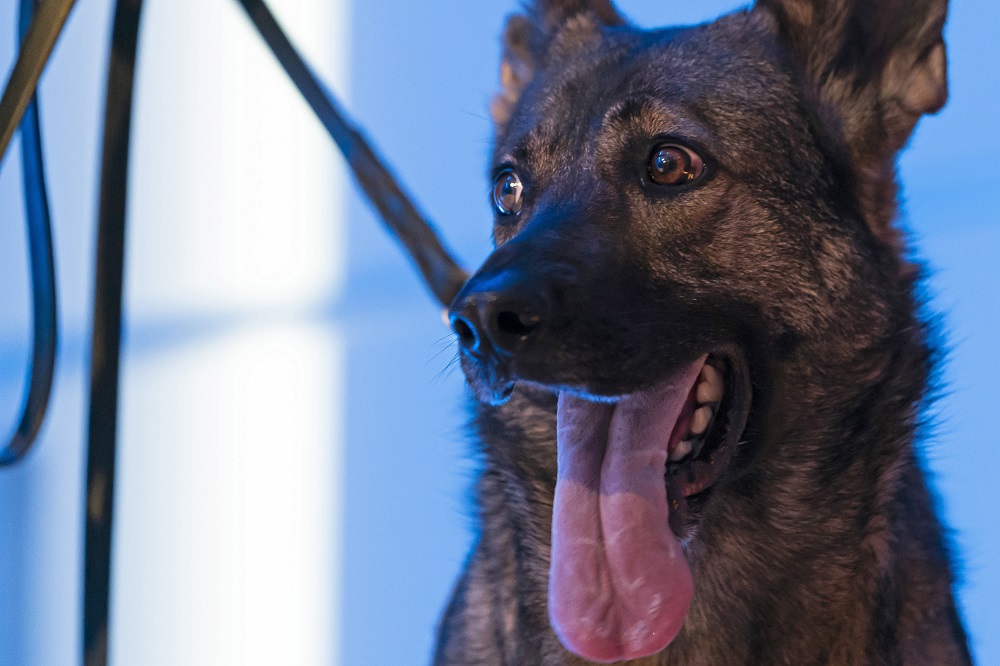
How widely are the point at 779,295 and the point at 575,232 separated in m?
0.29

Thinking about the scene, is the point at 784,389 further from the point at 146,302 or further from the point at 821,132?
the point at 146,302

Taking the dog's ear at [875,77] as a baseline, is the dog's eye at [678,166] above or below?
below

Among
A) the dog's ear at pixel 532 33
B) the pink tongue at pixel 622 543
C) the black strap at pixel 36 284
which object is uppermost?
the dog's ear at pixel 532 33

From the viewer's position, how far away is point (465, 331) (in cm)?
119

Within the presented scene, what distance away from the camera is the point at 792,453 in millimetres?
1434

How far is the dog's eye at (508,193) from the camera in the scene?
1.59 m

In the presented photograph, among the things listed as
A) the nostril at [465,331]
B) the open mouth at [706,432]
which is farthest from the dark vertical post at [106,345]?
the open mouth at [706,432]

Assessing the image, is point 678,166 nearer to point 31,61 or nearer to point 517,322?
point 517,322

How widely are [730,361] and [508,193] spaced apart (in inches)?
18.1

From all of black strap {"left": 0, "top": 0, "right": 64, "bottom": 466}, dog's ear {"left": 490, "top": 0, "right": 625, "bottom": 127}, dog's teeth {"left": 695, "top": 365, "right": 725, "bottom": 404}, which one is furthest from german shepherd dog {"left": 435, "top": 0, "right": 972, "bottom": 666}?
black strap {"left": 0, "top": 0, "right": 64, "bottom": 466}

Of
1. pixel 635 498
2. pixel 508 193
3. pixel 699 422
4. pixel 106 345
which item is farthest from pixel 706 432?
pixel 106 345

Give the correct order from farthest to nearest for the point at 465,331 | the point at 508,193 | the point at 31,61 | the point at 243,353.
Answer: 1. the point at 243,353
2. the point at 508,193
3. the point at 465,331
4. the point at 31,61

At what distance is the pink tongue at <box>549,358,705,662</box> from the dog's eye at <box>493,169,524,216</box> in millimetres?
404

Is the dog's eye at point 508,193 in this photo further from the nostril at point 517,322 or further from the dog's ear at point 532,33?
the nostril at point 517,322
